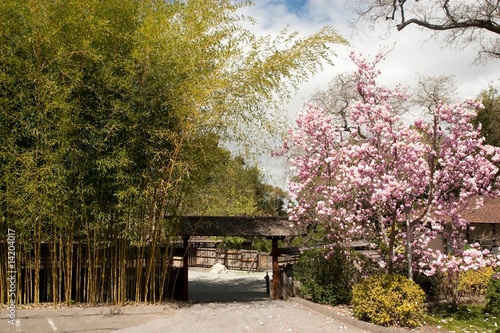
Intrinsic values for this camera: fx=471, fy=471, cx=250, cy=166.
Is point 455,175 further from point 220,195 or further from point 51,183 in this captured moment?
point 51,183

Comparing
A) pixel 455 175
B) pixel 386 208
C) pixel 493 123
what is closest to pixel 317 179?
pixel 386 208

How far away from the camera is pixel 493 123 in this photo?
1505 cm

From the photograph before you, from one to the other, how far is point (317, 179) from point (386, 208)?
4.39 feet

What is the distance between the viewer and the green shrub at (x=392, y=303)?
272 inches

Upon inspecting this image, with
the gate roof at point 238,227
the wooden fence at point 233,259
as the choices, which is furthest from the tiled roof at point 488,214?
the wooden fence at point 233,259

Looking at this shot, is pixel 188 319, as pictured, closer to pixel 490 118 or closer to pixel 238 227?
pixel 238 227

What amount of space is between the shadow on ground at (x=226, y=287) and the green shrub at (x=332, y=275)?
1329 mm

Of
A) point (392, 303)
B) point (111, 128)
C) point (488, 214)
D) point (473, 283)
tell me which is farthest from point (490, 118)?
point (111, 128)

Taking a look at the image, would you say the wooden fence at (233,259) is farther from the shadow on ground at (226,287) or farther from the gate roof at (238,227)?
the gate roof at (238,227)

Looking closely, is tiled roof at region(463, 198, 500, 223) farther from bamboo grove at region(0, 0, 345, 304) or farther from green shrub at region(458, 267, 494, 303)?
bamboo grove at region(0, 0, 345, 304)

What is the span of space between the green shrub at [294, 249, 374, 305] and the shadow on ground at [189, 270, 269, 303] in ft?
4.36

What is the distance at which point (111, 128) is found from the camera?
7.02m

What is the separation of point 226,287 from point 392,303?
737 centimetres

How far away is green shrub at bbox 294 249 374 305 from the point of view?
885 cm
